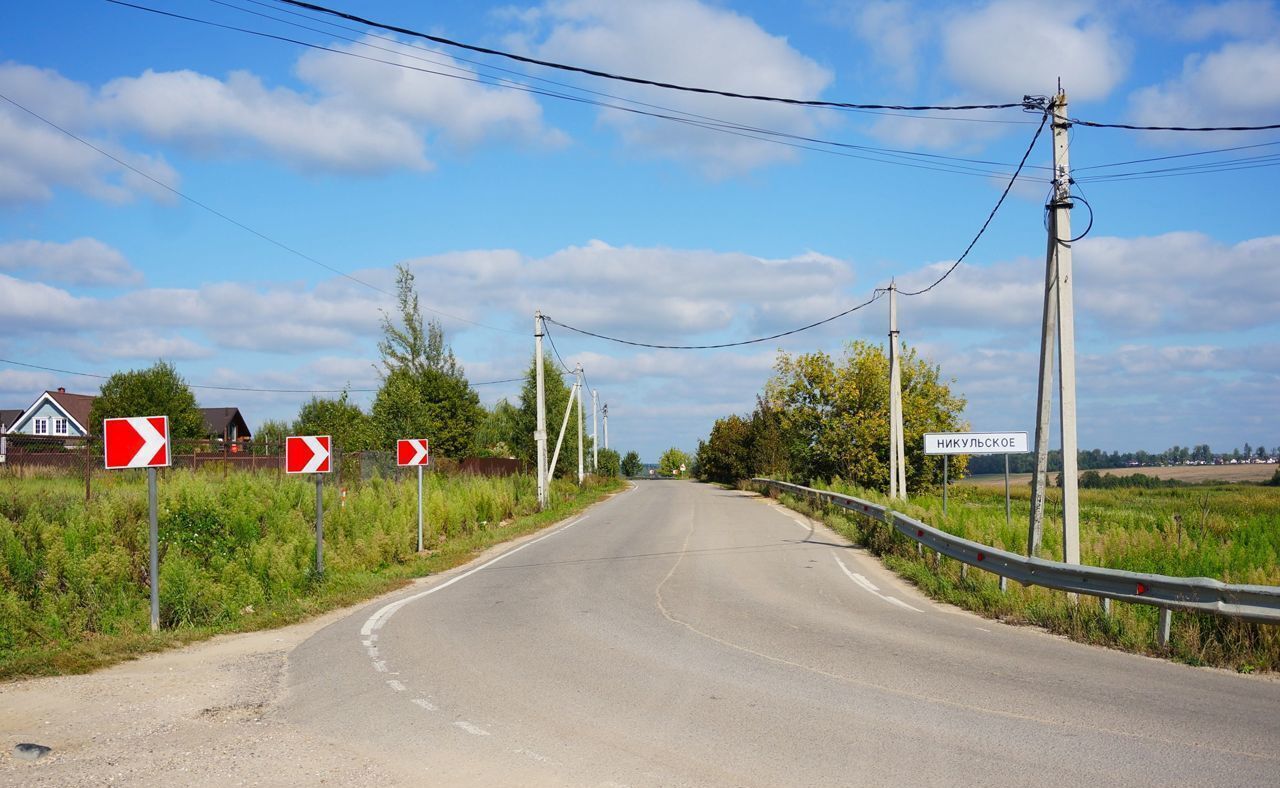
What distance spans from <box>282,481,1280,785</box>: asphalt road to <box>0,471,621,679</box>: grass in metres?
2.22

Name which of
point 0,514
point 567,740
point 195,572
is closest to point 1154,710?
point 567,740

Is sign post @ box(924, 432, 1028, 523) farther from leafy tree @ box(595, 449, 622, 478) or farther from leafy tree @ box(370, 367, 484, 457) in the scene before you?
leafy tree @ box(595, 449, 622, 478)

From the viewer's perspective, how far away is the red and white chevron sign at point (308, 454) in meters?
16.0

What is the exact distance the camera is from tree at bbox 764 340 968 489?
148ft

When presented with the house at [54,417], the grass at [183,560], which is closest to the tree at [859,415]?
the grass at [183,560]

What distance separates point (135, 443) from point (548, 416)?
53633mm

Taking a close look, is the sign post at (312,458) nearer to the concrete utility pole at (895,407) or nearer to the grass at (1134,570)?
the grass at (1134,570)

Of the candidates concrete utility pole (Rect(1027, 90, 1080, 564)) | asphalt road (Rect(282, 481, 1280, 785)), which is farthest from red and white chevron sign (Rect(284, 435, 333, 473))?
concrete utility pole (Rect(1027, 90, 1080, 564))

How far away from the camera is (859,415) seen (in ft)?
150

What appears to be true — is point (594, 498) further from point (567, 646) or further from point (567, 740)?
point (567, 740)

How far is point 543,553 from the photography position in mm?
21125

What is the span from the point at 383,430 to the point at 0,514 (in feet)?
81.7

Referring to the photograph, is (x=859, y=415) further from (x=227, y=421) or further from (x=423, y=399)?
(x=227, y=421)

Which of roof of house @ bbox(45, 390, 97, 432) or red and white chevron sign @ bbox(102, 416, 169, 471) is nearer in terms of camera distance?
red and white chevron sign @ bbox(102, 416, 169, 471)
